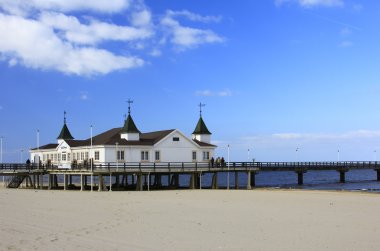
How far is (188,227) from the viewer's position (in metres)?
16.0

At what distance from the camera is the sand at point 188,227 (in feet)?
42.1

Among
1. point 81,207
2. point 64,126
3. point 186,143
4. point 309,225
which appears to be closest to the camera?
point 309,225

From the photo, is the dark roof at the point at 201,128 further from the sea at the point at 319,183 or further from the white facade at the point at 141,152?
the sea at the point at 319,183

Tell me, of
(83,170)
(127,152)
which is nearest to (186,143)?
(127,152)

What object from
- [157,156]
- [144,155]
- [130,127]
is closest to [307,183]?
[157,156]

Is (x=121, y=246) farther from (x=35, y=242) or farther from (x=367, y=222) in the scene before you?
(x=367, y=222)

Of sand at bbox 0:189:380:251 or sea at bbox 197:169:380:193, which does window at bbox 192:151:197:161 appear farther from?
sand at bbox 0:189:380:251

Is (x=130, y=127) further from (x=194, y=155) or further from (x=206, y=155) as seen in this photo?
(x=206, y=155)

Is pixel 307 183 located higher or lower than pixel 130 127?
lower

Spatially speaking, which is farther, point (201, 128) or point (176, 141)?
point (201, 128)

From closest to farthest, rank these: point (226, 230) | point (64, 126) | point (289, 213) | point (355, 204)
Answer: point (226, 230)
point (289, 213)
point (355, 204)
point (64, 126)

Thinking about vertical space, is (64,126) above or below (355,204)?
above

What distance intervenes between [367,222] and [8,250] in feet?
38.7

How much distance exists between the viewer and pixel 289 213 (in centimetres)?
2019
